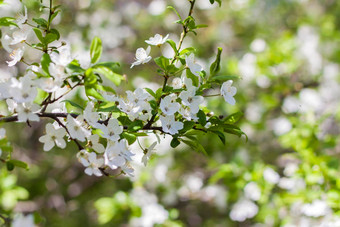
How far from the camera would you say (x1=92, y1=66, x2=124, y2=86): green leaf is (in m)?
0.66

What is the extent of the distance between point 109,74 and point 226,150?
1.71 meters

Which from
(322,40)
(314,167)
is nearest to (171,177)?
(314,167)

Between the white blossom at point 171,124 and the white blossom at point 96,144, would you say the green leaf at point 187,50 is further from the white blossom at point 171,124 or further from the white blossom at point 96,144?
the white blossom at point 96,144

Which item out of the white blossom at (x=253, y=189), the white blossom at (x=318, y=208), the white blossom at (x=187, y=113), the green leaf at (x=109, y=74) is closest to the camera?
the green leaf at (x=109, y=74)

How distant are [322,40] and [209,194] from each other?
48.0 inches

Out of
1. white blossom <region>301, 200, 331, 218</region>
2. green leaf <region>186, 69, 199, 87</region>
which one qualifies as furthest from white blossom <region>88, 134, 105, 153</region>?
white blossom <region>301, 200, 331, 218</region>

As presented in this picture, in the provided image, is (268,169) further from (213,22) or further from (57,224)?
(213,22)

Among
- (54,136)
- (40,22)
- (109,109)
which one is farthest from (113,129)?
(40,22)

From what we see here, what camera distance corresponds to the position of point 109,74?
2.20ft

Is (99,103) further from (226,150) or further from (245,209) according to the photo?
(226,150)

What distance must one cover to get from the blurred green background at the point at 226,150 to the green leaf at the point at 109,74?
3.03 ft

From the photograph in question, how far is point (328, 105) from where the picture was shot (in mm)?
2465

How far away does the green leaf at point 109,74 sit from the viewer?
2.18 ft

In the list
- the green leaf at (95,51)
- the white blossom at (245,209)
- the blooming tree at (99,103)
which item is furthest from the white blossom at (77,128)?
the white blossom at (245,209)
